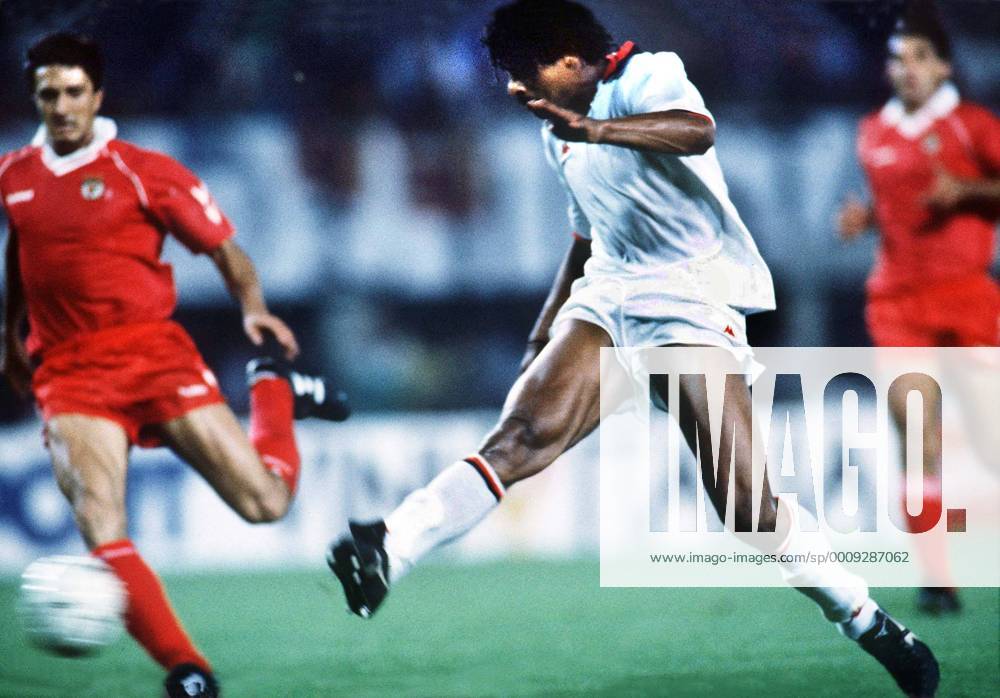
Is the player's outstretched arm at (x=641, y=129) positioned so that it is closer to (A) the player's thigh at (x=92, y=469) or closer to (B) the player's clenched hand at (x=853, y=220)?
(A) the player's thigh at (x=92, y=469)

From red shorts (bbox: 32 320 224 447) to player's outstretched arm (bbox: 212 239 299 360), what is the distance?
0.65 ft

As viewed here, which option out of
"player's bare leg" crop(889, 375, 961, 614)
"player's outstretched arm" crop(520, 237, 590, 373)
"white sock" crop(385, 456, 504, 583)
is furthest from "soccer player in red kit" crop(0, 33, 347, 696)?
"player's bare leg" crop(889, 375, 961, 614)

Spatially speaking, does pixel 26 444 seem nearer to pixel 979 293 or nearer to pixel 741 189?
pixel 741 189

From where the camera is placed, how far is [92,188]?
3.63m

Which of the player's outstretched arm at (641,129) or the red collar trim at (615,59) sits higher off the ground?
the red collar trim at (615,59)

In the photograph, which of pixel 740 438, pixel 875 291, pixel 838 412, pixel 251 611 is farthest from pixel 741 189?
pixel 740 438

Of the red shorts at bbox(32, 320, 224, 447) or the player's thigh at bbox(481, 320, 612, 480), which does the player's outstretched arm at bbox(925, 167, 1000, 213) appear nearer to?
the player's thigh at bbox(481, 320, 612, 480)

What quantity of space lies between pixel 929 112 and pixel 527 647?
8.32 feet

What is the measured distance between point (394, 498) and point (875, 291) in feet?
10.0

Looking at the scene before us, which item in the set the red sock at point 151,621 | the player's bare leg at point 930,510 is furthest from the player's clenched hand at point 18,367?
the player's bare leg at point 930,510

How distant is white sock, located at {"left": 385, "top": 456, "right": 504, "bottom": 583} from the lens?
9.98 feet

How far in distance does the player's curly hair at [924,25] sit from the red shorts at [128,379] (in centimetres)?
274

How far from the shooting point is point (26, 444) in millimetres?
7023

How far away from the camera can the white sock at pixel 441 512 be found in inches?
120
